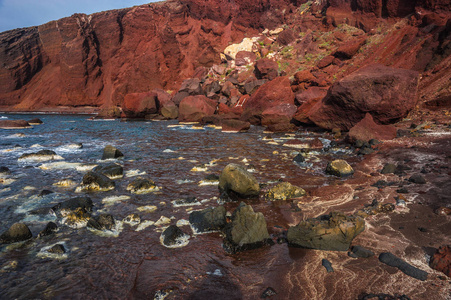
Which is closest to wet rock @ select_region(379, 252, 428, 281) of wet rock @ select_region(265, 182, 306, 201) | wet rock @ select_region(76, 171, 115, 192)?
wet rock @ select_region(265, 182, 306, 201)

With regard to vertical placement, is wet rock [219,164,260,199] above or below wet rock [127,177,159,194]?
above

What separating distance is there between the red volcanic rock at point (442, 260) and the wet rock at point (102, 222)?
455cm

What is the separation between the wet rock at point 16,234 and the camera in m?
3.99

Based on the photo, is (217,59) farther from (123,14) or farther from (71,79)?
(71,79)

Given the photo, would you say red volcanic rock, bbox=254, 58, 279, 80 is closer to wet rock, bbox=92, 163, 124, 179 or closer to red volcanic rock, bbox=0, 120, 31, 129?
red volcanic rock, bbox=0, 120, 31, 129

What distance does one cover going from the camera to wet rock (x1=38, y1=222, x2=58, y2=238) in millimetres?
4230

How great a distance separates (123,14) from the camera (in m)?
52.8

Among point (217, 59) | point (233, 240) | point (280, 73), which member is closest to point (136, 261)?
point (233, 240)

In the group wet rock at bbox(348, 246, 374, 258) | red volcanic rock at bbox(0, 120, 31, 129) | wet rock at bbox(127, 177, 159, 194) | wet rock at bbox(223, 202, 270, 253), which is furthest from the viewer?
red volcanic rock at bbox(0, 120, 31, 129)

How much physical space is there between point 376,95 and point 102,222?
42.4 ft

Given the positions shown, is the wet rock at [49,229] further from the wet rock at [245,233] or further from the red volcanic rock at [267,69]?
the red volcanic rock at [267,69]

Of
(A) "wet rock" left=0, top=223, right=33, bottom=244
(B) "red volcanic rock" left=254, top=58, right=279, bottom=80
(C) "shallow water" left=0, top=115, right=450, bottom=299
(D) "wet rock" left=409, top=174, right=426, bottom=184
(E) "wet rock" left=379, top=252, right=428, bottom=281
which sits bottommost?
(C) "shallow water" left=0, top=115, right=450, bottom=299

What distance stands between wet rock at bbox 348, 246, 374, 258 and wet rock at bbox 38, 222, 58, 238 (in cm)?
451

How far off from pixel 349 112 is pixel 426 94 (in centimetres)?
494
